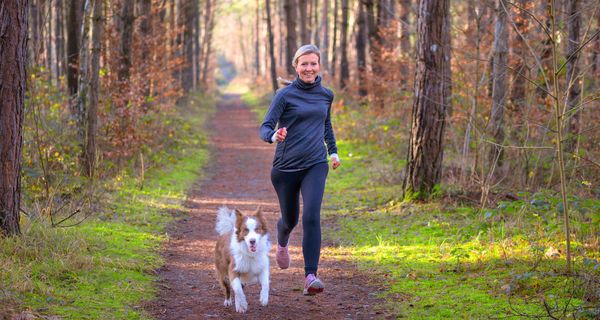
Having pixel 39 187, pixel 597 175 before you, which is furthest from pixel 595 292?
pixel 39 187

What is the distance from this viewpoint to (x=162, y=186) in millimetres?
13719

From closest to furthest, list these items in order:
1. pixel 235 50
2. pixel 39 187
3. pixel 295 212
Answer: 1. pixel 295 212
2. pixel 39 187
3. pixel 235 50

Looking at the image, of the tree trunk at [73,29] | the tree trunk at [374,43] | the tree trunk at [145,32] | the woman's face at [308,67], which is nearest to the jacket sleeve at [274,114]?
the woman's face at [308,67]

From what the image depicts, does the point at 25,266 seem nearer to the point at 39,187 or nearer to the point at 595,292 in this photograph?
the point at 39,187

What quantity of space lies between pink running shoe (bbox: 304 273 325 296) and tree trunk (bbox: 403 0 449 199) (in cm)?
493

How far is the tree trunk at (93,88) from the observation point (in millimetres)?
12234

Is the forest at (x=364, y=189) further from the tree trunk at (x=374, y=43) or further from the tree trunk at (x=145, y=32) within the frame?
the tree trunk at (x=374, y=43)

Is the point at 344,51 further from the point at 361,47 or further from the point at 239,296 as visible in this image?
the point at 239,296

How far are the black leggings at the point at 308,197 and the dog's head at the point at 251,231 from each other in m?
0.42

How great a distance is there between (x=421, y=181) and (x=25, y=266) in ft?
21.2

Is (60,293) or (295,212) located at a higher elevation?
(295,212)

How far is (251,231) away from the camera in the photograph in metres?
6.03

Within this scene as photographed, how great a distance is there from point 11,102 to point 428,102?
629 cm

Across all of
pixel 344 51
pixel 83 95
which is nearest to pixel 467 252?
pixel 83 95
